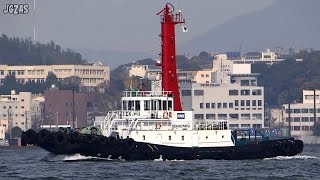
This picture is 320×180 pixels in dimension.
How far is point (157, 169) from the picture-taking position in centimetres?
9156

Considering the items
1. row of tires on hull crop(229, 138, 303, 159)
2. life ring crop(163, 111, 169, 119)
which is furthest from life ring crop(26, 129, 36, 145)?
row of tires on hull crop(229, 138, 303, 159)

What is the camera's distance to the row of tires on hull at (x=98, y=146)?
98.1 meters

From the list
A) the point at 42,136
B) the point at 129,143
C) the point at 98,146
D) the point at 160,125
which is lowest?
the point at 98,146

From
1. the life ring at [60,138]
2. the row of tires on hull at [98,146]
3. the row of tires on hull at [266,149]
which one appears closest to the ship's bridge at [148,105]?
the row of tires on hull at [98,146]

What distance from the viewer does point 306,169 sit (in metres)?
95.2

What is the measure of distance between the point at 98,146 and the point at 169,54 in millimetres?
8542

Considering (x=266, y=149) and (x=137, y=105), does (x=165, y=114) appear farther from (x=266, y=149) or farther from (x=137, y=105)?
(x=266, y=149)

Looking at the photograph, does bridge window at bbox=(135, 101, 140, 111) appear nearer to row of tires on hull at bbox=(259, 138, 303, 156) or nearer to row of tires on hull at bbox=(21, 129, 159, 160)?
row of tires on hull at bbox=(21, 129, 159, 160)

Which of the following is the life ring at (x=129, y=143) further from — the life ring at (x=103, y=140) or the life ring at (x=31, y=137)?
→ the life ring at (x=31, y=137)

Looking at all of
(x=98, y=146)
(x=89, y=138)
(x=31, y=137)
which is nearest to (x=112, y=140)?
(x=98, y=146)

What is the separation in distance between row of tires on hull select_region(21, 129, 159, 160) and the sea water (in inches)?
18.7

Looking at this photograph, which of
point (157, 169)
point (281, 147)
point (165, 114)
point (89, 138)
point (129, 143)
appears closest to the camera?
point (157, 169)

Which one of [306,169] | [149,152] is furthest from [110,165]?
[306,169]

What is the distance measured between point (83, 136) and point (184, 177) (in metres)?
14.3
